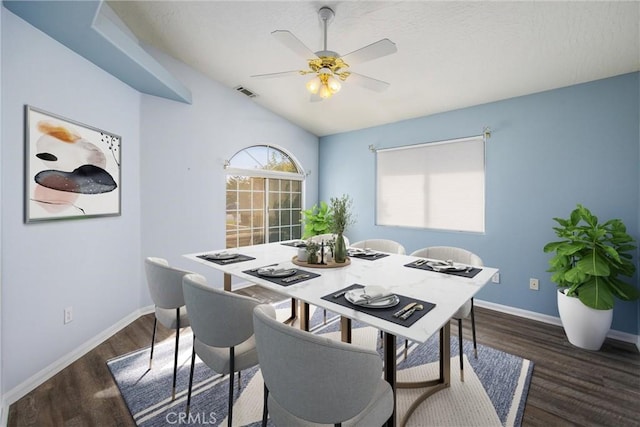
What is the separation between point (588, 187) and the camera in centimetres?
281

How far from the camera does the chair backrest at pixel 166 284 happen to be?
1.74 meters

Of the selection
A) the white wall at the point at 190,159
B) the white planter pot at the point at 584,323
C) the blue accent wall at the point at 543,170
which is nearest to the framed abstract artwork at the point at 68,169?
the white wall at the point at 190,159

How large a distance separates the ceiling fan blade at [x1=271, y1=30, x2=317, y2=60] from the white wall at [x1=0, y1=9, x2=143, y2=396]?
1.72m

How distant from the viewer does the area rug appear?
1717 mm

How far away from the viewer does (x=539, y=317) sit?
3.09m

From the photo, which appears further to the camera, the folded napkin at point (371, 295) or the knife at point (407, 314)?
the folded napkin at point (371, 295)

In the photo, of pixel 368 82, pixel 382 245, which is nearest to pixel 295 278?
pixel 382 245

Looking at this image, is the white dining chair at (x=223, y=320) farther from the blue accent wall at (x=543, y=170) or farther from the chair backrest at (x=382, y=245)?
the blue accent wall at (x=543, y=170)

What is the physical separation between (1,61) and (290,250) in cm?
234

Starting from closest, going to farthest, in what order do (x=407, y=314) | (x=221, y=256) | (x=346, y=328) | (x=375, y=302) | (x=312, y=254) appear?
(x=407, y=314), (x=375, y=302), (x=346, y=328), (x=312, y=254), (x=221, y=256)

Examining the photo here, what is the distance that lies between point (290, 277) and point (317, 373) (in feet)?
2.87

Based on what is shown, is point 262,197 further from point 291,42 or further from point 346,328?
point 346,328

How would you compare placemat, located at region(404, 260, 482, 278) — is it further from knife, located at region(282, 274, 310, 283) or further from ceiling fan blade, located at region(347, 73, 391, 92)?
ceiling fan blade, located at region(347, 73, 391, 92)

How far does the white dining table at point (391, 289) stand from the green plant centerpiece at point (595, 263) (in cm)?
117
